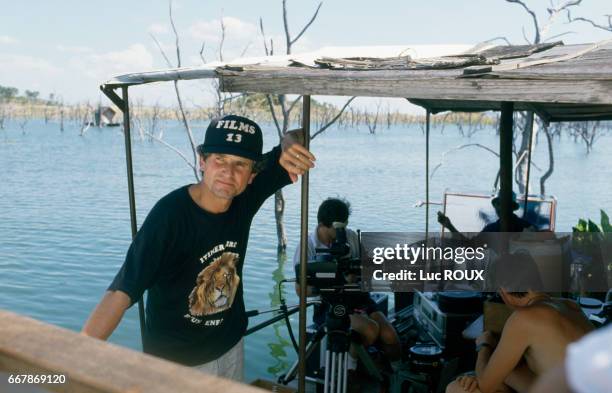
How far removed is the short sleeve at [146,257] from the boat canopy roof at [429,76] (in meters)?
0.60

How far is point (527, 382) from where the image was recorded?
2.78 m

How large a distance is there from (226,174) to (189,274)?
0.38 meters

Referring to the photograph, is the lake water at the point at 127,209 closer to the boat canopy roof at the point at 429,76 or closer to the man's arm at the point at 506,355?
the man's arm at the point at 506,355

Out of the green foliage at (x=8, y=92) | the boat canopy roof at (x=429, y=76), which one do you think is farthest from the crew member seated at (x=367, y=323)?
the green foliage at (x=8, y=92)

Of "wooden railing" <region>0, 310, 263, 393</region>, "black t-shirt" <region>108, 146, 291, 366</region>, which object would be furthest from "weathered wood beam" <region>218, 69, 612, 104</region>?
"wooden railing" <region>0, 310, 263, 393</region>

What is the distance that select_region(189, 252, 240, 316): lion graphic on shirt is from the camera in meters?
2.29

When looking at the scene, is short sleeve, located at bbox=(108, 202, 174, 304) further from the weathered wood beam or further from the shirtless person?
the shirtless person

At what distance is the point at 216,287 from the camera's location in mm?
2350

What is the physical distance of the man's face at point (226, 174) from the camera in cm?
228

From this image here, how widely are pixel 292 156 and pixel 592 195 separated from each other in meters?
23.2

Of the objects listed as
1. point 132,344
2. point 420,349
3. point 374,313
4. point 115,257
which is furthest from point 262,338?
A: point 115,257

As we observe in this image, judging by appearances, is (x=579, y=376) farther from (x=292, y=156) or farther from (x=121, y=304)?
(x=292, y=156)

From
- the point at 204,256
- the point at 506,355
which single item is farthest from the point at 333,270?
the point at 204,256

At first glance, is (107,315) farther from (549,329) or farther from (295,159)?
(549,329)
